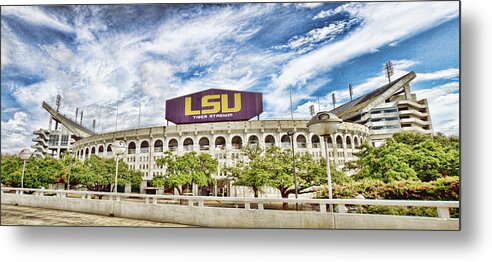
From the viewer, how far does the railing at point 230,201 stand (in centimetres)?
336

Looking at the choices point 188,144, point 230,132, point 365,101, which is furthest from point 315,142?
point 188,144

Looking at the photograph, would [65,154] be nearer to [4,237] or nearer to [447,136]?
[4,237]

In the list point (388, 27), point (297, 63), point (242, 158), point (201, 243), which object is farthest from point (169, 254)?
point (388, 27)

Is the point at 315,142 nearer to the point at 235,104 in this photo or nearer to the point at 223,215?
the point at 235,104

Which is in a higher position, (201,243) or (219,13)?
(219,13)

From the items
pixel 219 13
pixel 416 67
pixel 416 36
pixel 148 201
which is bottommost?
pixel 148 201

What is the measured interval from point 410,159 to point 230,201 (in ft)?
7.78

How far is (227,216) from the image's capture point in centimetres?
371

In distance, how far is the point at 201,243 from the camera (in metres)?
3.66

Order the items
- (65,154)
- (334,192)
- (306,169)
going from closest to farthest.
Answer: (334,192) → (306,169) → (65,154)

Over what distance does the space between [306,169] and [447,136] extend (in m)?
1.74

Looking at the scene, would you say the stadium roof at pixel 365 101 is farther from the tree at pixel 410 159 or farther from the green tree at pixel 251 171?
the green tree at pixel 251 171

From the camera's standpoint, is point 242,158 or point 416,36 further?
point 242,158

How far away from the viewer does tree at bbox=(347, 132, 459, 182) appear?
3.51m
